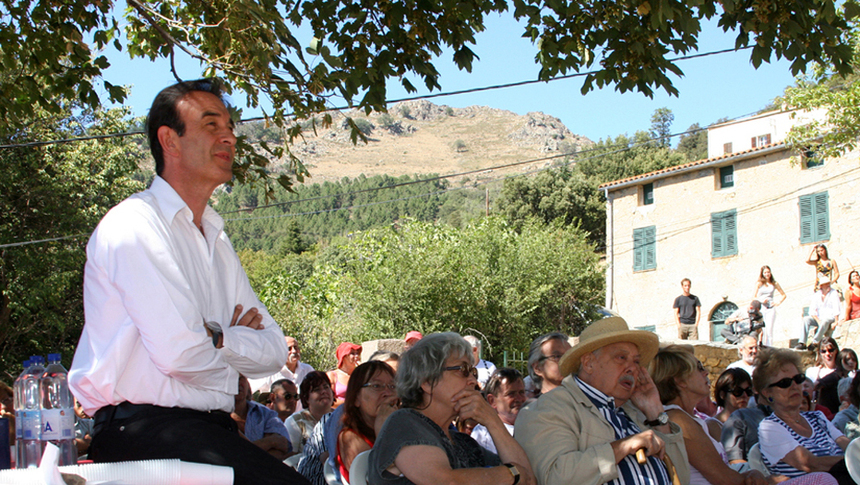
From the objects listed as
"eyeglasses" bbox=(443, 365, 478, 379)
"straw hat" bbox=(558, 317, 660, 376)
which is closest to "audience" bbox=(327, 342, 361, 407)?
"straw hat" bbox=(558, 317, 660, 376)

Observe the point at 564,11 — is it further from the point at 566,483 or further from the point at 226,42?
the point at 566,483

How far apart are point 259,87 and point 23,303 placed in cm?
1351

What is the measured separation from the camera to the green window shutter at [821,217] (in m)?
20.2

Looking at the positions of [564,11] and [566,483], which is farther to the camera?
[564,11]

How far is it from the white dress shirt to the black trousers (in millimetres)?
51

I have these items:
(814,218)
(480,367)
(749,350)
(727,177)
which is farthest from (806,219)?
(480,367)

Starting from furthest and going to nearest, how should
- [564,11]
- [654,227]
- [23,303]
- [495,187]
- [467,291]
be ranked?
[495,187]
[654,227]
[467,291]
[23,303]
[564,11]

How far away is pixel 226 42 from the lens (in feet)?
15.2

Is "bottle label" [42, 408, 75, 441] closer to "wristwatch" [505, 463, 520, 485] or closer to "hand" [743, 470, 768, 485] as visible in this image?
"wristwatch" [505, 463, 520, 485]

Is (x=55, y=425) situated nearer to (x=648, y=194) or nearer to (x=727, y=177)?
(x=727, y=177)

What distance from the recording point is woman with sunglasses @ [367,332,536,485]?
294 cm

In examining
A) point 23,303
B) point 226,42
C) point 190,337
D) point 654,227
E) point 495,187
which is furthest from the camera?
point 495,187

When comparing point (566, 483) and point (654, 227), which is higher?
point (654, 227)

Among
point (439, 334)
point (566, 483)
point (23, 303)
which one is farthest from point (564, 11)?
point (23, 303)
